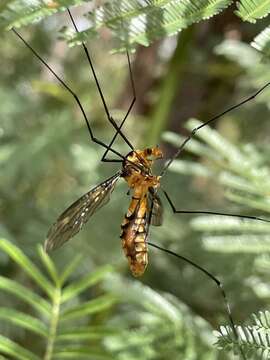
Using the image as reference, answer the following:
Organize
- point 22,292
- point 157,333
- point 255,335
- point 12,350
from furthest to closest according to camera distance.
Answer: point 157,333, point 22,292, point 12,350, point 255,335

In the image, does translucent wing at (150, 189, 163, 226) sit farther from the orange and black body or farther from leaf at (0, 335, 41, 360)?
leaf at (0, 335, 41, 360)

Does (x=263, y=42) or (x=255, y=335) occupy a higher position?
(x=263, y=42)

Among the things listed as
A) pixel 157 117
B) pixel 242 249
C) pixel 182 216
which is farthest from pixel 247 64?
pixel 242 249

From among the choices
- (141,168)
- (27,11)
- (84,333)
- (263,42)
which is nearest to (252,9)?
(263,42)

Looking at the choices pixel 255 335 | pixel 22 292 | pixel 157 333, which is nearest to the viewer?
pixel 255 335

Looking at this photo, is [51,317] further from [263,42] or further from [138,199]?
[263,42]

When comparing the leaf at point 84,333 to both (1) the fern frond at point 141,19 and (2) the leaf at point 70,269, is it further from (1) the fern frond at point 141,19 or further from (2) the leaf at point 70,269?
(1) the fern frond at point 141,19

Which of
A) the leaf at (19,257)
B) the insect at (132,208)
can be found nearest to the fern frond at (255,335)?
the insect at (132,208)
